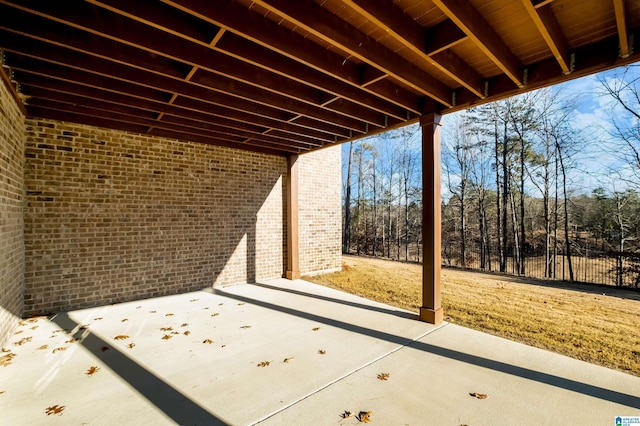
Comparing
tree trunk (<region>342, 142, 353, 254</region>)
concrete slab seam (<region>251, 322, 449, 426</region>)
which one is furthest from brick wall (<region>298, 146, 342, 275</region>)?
tree trunk (<region>342, 142, 353, 254</region>)

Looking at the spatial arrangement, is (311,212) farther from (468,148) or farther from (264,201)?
(468,148)

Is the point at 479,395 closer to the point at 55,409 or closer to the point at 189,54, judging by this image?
the point at 55,409

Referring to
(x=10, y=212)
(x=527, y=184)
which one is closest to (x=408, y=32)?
(x=10, y=212)

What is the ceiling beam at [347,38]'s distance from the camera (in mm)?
2131

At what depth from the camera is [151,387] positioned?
8.21ft

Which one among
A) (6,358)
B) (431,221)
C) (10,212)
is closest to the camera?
(6,358)

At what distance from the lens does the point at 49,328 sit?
12.5 feet

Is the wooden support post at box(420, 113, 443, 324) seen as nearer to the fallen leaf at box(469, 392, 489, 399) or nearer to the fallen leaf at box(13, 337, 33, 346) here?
the fallen leaf at box(469, 392, 489, 399)

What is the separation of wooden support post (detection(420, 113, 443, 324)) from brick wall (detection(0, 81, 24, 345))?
5303 millimetres

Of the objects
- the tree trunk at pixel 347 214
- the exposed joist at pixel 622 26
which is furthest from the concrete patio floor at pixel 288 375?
the tree trunk at pixel 347 214

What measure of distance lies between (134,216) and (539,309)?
757 centimetres

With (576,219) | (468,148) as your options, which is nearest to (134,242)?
(468,148)

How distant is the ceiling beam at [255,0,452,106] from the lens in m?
2.13

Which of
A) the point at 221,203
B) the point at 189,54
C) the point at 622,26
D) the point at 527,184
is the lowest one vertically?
the point at 221,203
